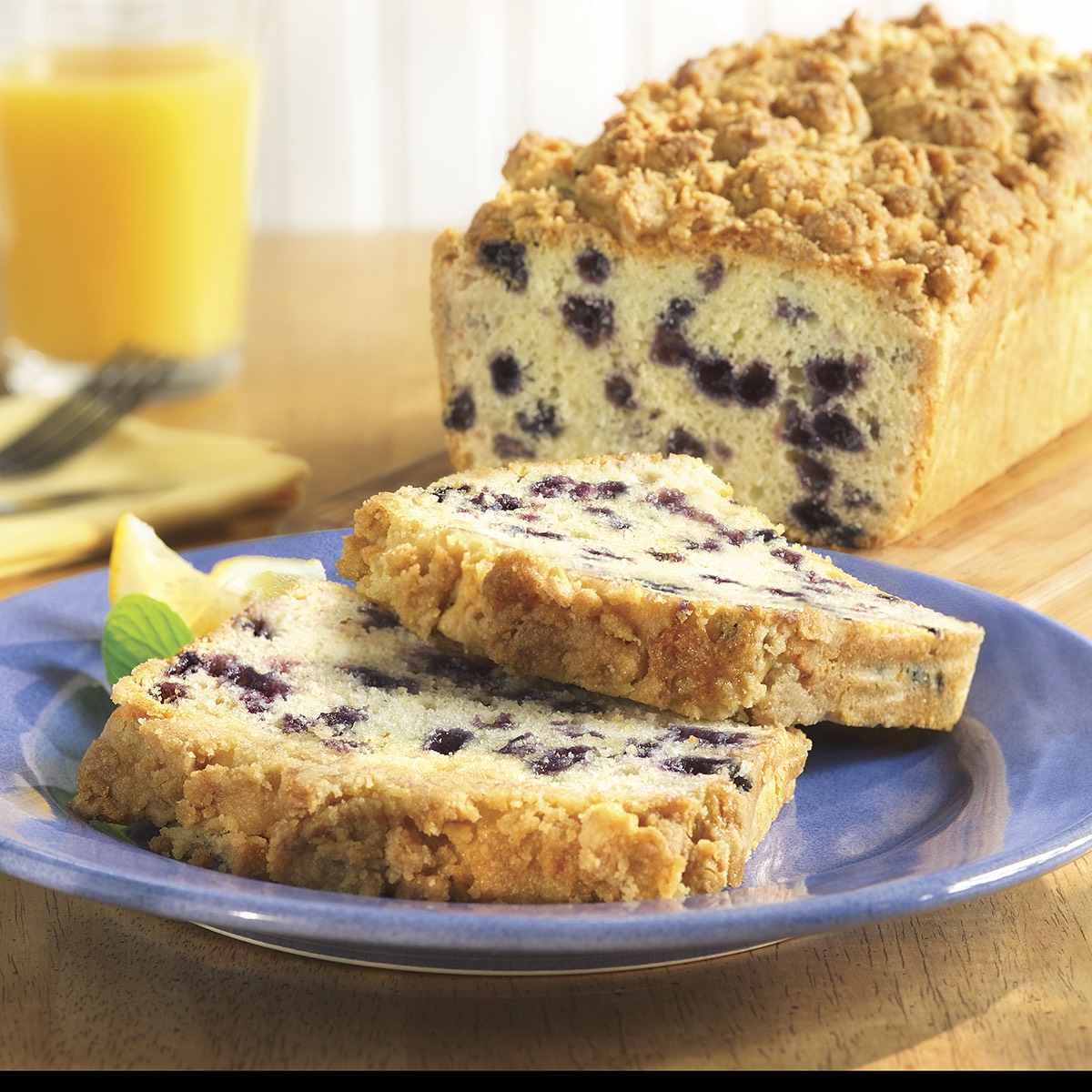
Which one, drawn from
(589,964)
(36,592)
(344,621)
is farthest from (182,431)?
(589,964)

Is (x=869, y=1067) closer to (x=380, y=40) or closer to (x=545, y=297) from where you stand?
(x=545, y=297)

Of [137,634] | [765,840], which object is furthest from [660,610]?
[137,634]

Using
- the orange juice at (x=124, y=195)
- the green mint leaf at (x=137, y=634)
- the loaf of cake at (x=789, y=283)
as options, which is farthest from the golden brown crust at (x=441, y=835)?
the orange juice at (x=124, y=195)

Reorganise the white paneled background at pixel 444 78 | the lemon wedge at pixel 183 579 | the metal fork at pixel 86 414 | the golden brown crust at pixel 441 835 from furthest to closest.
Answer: the white paneled background at pixel 444 78 < the metal fork at pixel 86 414 < the lemon wedge at pixel 183 579 < the golden brown crust at pixel 441 835

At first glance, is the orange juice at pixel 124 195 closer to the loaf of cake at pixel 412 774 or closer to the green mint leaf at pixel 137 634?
the green mint leaf at pixel 137 634

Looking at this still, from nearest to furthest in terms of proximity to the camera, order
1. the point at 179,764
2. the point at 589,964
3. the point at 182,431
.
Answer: the point at 589,964 < the point at 179,764 < the point at 182,431
